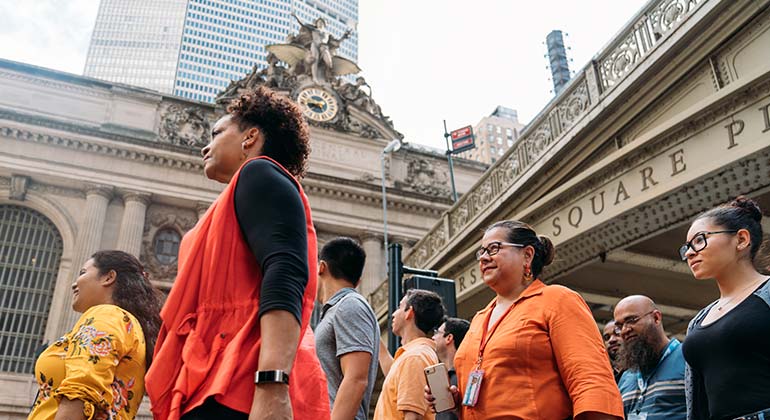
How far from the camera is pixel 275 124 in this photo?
105 inches

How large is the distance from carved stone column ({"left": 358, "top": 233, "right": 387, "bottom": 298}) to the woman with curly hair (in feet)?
86.0

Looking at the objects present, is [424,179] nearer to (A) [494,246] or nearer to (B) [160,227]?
(B) [160,227]

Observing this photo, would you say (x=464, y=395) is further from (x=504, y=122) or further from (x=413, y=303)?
(x=504, y=122)

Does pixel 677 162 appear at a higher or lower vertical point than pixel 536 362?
higher

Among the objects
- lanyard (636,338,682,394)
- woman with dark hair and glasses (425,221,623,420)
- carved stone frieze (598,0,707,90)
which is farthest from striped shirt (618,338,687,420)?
carved stone frieze (598,0,707,90)

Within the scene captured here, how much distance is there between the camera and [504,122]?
10188cm

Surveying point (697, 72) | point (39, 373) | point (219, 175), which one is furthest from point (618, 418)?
point (697, 72)

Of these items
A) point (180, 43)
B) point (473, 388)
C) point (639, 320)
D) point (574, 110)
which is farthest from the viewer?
point (180, 43)

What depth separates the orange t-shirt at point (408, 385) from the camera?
4188mm

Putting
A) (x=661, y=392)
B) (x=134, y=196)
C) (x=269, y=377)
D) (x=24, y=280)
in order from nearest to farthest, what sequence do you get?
(x=269, y=377) → (x=661, y=392) → (x=24, y=280) → (x=134, y=196)

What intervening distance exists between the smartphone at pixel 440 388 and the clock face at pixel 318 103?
28.0 m

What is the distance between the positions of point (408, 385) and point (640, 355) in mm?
1773

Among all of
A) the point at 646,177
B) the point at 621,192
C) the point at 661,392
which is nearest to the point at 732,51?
the point at 646,177

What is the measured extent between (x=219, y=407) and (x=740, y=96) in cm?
723
